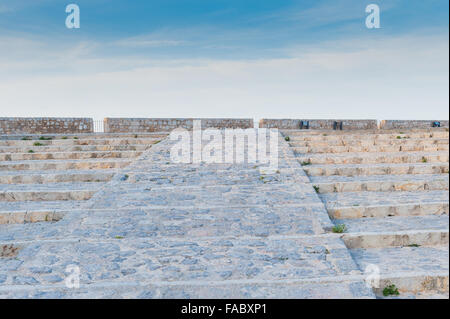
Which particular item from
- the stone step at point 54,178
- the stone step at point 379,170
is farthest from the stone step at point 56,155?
the stone step at point 379,170

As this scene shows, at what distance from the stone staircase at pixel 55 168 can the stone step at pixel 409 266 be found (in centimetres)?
431

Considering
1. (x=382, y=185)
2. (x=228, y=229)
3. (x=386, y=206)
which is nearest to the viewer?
(x=228, y=229)

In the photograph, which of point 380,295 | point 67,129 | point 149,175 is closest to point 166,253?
point 380,295

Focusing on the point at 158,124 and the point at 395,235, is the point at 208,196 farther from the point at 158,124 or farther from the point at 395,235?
the point at 158,124

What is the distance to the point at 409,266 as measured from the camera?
3.82 m

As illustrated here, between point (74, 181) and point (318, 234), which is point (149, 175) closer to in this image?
point (74, 181)

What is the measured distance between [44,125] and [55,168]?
5.69m

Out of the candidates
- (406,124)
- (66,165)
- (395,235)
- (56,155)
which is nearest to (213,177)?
(395,235)

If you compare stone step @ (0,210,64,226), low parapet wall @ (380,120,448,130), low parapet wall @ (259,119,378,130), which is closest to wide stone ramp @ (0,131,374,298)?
stone step @ (0,210,64,226)

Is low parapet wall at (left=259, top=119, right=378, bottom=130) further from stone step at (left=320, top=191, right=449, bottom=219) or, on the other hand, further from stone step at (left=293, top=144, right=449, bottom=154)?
stone step at (left=320, top=191, right=449, bottom=219)

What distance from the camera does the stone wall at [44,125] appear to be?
13.8m

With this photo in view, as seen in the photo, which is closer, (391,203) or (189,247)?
(189,247)

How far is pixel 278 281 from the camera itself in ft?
11.1

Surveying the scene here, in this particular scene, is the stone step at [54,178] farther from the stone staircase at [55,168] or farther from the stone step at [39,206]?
the stone step at [39,206]
